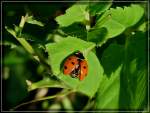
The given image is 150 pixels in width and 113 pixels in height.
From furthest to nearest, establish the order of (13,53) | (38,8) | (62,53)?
1. (13,53)
2. (38,8)
3. (62,53)

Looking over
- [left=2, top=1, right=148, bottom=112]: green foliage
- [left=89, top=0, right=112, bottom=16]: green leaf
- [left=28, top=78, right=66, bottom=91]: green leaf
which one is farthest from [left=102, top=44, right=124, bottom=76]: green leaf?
[left=28, top=78, right=66, bottom=91]: green leaf

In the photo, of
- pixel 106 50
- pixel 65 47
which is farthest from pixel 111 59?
pixel 65 47

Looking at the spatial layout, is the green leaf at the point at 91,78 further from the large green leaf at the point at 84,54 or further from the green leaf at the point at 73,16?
the green leaf at the point at 73,16

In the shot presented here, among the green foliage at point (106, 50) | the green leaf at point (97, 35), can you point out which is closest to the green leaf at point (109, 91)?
the green foliage at point (106, 50)

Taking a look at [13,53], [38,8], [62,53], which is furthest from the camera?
[13,53]

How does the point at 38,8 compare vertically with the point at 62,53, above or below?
above

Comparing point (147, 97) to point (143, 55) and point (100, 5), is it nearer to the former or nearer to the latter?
point (143, 55)

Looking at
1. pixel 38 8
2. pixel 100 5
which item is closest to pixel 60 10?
pixel 38 8
